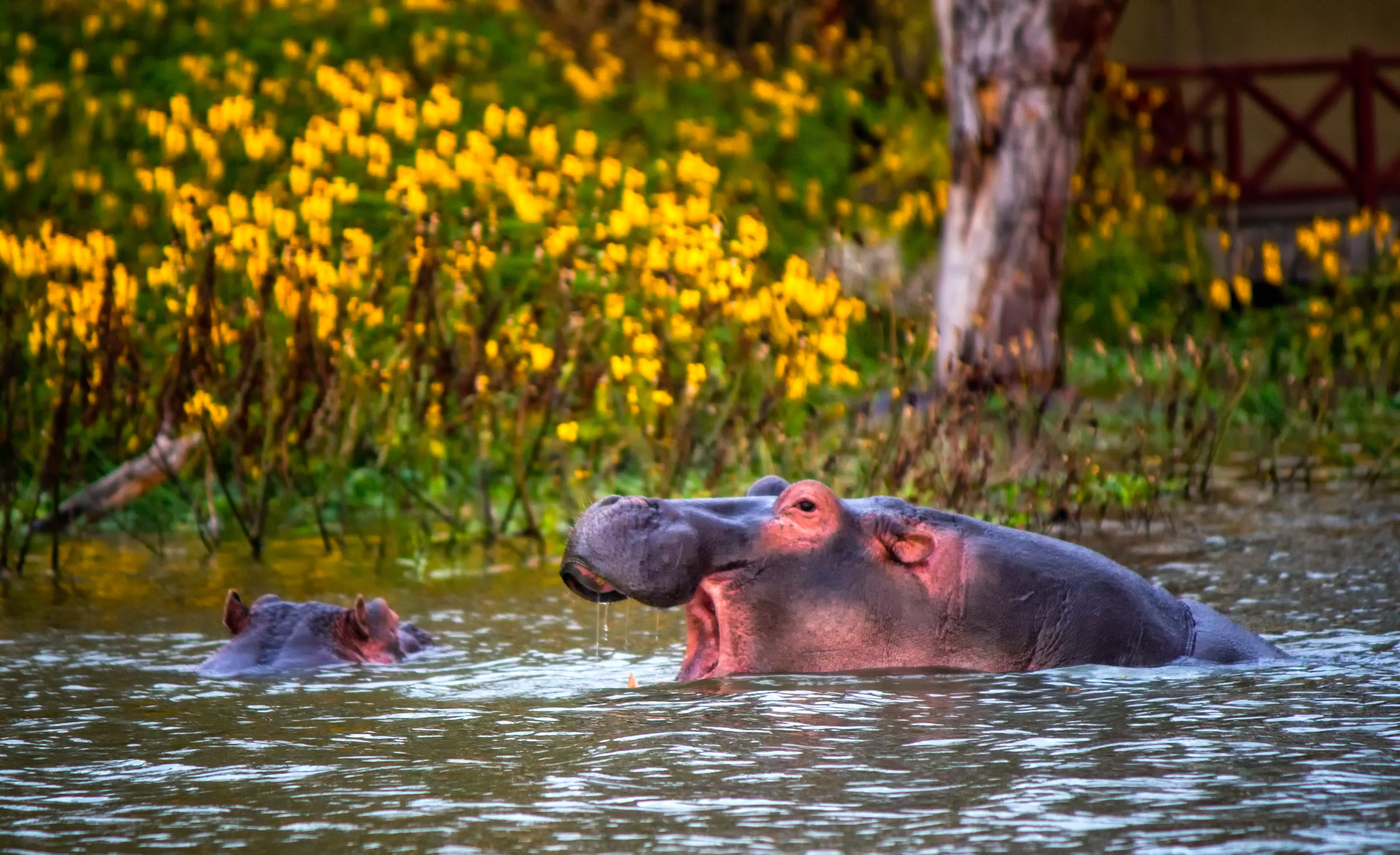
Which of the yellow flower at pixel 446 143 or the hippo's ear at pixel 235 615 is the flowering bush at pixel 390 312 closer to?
the yellow flower at pixel 446 143


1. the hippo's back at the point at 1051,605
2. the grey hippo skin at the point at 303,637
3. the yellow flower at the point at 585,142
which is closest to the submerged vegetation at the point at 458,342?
the yellow flower at the point at 585,142

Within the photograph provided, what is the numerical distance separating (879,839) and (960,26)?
309 inches

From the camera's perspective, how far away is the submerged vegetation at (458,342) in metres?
7.67

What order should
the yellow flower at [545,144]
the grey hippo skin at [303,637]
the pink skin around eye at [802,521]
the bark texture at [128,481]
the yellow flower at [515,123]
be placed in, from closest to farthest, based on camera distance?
the pink skin around eye at [802,521]
the grey hippo skin at [303,637]
the bark texture at [128,481]
the yellow flower at [545,144]
the yellow flower at [515,123]

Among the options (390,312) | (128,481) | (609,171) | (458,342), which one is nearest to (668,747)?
(128,481)

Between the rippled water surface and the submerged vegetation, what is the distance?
155cm

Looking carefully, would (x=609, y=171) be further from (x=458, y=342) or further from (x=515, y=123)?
(x=458, y=342)

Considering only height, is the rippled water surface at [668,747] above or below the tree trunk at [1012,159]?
below

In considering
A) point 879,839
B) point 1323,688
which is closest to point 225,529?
point 1323,688

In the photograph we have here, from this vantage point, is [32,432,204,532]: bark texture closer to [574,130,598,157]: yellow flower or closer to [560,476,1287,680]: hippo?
[574,130,598,157]: yellow flower

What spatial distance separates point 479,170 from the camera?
916cm

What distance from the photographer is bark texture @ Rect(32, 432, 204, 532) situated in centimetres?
784

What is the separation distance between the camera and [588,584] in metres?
4.57

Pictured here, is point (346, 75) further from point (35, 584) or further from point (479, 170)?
point (35, 584)
